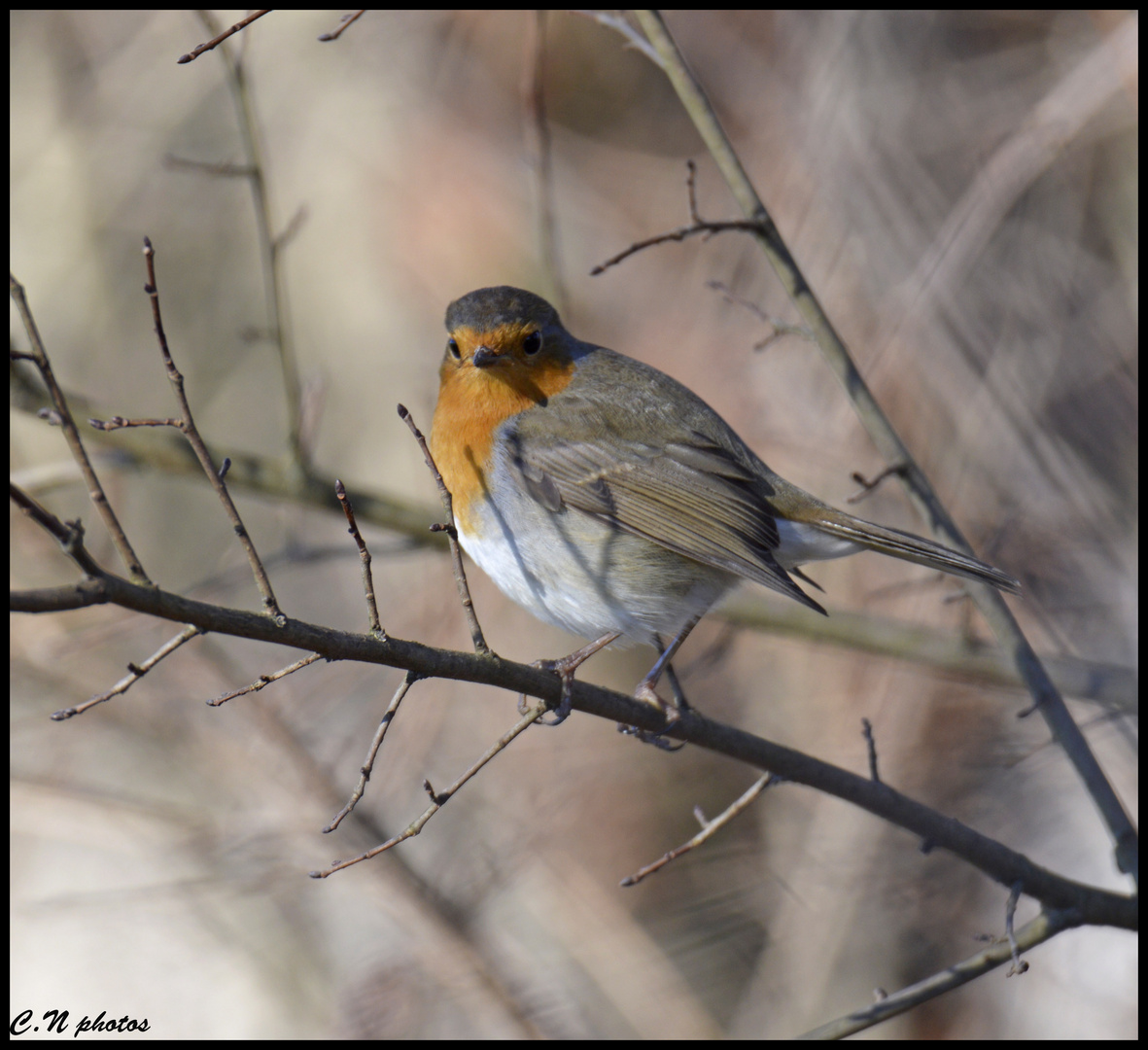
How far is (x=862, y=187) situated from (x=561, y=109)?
2.25 metres

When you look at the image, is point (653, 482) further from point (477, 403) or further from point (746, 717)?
point (746, 717)

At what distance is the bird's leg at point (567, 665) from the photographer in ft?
6.64

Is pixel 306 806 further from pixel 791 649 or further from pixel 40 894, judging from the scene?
pixel 791 649

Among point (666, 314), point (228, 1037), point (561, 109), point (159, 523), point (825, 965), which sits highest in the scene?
point (561, 109)

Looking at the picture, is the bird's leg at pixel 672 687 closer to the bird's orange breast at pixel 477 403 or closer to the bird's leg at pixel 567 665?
the bird's leg at pixel 567 665

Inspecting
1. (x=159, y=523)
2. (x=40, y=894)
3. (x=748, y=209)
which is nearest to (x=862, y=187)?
(x=748, y=209)

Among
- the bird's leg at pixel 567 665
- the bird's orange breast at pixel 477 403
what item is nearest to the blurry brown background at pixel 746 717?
the bird's orange breast at pixel 477 403

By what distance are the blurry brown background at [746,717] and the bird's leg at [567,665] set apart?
44.5 inches

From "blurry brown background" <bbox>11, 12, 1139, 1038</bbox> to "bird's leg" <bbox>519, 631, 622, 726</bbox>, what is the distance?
1.13 m

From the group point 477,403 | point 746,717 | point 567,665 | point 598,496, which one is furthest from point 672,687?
point 746,717

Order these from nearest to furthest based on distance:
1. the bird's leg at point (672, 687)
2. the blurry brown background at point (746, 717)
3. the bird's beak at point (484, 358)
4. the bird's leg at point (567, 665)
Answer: the bird's leg at point (567, 665) → the bird's leg at point (672, 687) → the bird's beak at point (484, 358) → the blurry brown background at point (746, 717)

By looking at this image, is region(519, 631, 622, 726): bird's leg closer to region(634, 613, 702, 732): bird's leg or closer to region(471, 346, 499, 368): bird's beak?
region(634, 613, 702, 732): bird's leg

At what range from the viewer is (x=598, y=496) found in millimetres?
2914

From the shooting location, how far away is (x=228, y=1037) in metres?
4.37
